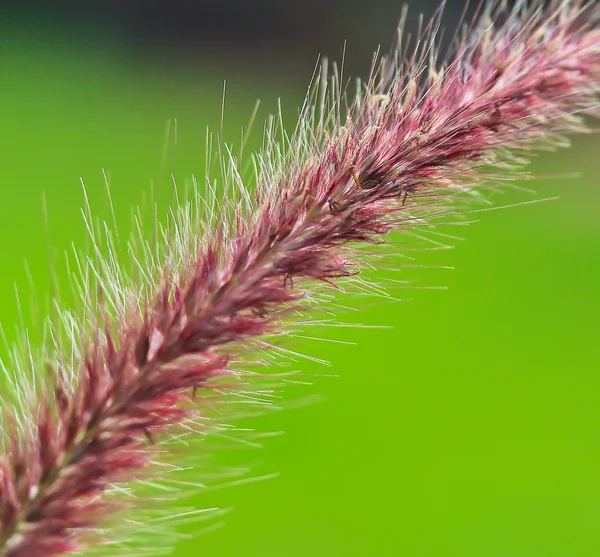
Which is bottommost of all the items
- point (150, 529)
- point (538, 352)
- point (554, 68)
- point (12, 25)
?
point (538, 352)

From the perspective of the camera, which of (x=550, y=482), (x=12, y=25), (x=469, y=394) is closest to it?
(x=550, y=482)

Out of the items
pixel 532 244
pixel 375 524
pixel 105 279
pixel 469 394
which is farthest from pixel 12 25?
pixel 105 279

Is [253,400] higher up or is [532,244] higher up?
[253,400]

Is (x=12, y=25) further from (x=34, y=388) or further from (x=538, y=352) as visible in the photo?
(x=34, y=388)

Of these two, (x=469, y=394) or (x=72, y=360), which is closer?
(x=72, y=360)

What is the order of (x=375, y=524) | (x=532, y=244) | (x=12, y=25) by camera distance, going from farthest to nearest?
(x=12, y=25) → (x=532, y=244) → (x=375, y=524)

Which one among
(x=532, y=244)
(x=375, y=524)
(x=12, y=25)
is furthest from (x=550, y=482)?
(x=12, y=25)

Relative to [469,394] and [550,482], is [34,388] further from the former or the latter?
[469,394]
